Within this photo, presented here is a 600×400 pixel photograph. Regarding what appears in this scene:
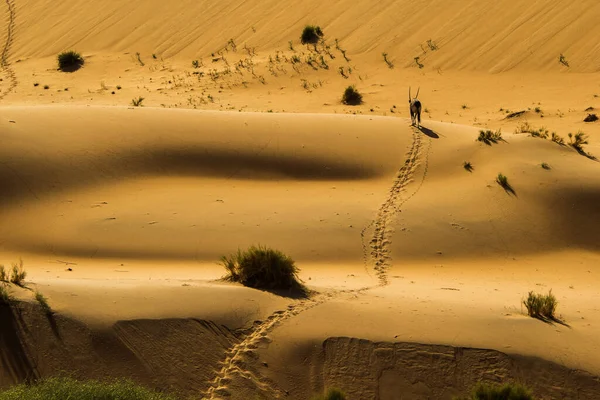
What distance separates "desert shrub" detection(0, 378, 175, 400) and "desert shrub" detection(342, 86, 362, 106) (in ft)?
50.7

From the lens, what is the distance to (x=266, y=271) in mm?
9141

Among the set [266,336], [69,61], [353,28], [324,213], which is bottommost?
[266,336]

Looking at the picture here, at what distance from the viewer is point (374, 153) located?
14.6 metres

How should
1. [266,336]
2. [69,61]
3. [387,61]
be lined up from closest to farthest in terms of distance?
[266,336], [387,61], [69,61]

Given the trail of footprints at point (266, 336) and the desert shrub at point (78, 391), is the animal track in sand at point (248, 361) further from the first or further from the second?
the desert shrub at point (78, 391)

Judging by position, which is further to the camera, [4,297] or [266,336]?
[266,336]

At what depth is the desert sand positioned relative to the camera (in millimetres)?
7703

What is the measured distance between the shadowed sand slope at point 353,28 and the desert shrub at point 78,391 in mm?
18656

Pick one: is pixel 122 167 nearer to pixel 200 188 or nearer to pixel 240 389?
pixel 200 188

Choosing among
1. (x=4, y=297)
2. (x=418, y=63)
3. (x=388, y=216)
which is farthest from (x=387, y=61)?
(x=4, y=297)


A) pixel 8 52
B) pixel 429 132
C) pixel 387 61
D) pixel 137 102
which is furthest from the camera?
pixel 8 52

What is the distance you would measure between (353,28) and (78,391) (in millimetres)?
21616

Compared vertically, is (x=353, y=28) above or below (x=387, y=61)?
above

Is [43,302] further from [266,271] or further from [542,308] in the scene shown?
[542,308]
